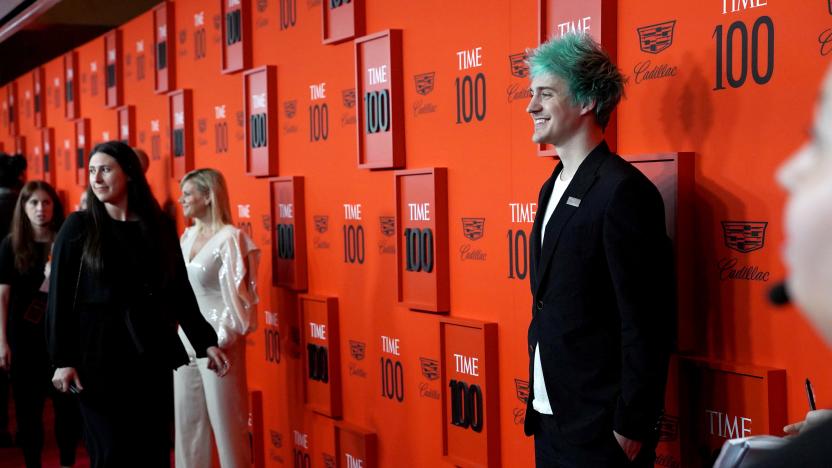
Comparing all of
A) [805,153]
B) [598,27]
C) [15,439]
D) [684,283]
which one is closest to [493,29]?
[598,27]

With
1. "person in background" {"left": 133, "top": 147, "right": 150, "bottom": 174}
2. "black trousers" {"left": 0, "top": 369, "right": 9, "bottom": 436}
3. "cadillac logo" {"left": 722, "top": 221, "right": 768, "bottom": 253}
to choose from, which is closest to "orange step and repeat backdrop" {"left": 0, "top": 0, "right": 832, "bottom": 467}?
"cadillac logo" {"left": 722, "top": 221, "right": 768, "bottom": 253}

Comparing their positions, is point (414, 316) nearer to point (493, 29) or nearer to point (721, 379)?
point (493, 29)

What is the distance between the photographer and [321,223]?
4.46m

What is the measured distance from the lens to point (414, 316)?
3799mm

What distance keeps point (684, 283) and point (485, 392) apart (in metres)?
1.01

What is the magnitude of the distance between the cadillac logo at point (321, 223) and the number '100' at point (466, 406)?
3.96ft

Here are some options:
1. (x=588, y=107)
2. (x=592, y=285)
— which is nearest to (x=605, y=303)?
(x=592, y=285)

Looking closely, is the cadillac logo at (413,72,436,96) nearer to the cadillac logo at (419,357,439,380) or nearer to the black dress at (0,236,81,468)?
the cadillac logo at (419,357,439,380)

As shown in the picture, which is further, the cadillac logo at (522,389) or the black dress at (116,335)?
the black dress at (116,335)

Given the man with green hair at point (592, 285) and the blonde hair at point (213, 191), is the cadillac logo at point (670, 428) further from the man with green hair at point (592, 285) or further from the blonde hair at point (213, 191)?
the blonde hair at point (213, 191)

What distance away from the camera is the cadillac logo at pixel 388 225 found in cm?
389

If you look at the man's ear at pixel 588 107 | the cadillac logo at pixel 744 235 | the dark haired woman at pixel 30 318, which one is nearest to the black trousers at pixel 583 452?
the cadillac logo at pixel 744 235

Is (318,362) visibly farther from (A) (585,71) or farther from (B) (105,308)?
(A) (585,71)

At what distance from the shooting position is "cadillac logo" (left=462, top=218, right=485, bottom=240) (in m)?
3.33
